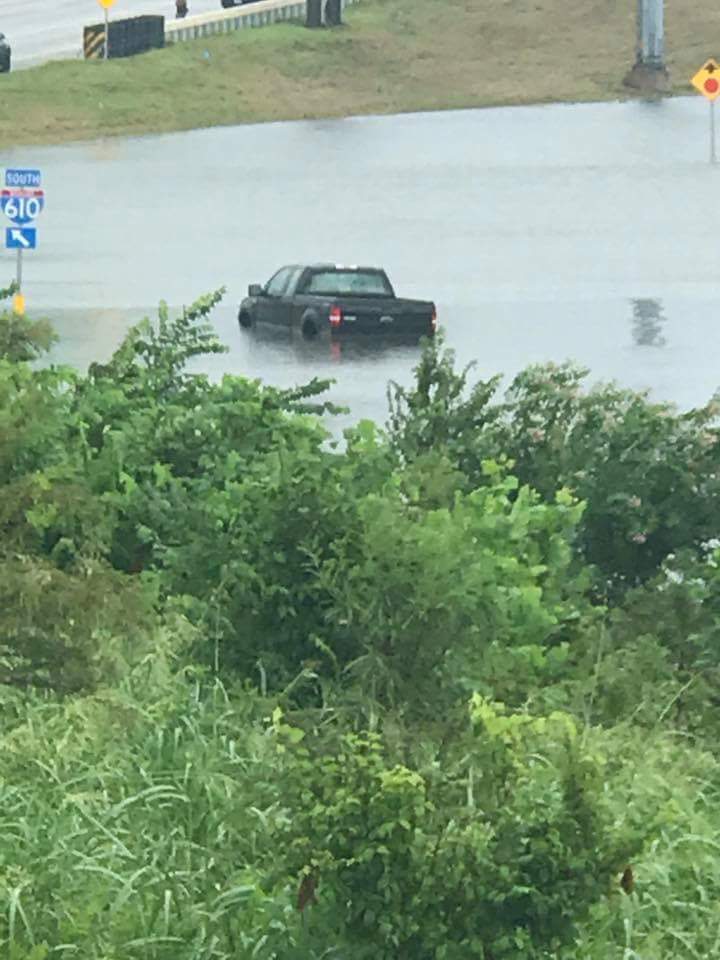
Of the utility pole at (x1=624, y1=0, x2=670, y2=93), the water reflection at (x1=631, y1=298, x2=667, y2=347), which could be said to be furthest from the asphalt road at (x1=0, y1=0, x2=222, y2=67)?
the water reflection at (x1=631, y1=298, x2=667, y2=347)

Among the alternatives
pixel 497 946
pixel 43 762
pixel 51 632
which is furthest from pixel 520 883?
pixel 51 632

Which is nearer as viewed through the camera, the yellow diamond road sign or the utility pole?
the yellow diamond road sign

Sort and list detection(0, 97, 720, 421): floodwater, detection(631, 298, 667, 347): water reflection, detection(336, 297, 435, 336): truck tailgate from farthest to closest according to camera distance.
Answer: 1. detection(631, 298, 667, 347): water reflection
2. detection(0, 97, 720, 421): floodwater
3. detection(336, 297, 435, 336): truck tailgate

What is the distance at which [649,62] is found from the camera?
245ft

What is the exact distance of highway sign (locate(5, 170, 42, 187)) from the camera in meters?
30.4

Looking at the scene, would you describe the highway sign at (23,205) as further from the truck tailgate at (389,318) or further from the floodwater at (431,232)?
the truck tailgate at (389,318)

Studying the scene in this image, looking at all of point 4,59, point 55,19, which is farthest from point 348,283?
point 55,19

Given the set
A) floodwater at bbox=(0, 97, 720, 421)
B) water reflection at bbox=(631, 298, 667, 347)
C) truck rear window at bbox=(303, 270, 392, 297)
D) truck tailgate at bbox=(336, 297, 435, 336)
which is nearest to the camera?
truck tailgate at bbox=(336, 297, 435, 336)

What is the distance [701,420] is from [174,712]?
4.18m

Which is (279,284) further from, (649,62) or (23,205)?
(649,62)

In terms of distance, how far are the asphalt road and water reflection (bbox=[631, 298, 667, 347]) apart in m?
33.6

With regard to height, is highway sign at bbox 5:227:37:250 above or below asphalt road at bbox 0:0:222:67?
below

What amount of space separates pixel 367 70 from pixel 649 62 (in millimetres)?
7734

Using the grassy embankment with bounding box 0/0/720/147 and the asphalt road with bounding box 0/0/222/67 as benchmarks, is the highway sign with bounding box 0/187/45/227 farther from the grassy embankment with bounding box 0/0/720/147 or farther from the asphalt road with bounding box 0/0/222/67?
the asphalt road with bounding box 0/0/222/67
